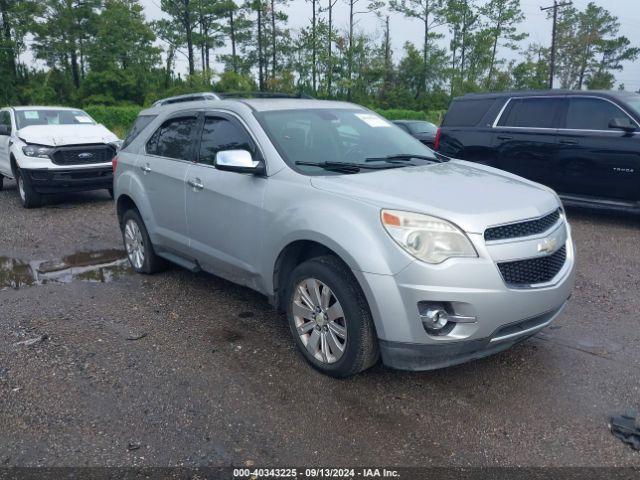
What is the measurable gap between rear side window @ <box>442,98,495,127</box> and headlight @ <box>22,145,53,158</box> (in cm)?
679

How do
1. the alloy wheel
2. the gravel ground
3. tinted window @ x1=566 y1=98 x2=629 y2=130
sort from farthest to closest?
tinted window @ x1=566 y1=98 x2=629 y2=130 → the alloy wheel → the gravel ground

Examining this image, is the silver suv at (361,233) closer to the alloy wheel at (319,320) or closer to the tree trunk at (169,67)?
the alloy wheel at (319,320)

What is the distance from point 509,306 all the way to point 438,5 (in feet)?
174

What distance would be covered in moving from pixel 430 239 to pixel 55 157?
8.52 metres

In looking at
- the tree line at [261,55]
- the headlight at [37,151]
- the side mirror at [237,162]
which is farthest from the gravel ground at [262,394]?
the tree line at [261,55]

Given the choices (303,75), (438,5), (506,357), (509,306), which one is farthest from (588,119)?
(438,5)

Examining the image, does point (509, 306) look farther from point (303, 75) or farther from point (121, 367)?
point (303, 75)

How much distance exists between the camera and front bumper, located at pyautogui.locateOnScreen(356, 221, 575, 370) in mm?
3070

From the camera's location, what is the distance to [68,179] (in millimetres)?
9875

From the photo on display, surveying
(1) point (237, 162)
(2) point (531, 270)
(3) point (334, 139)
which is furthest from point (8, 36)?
(2) point (531, 270)

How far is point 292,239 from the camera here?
3.70m

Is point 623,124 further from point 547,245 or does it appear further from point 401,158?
point 547,245

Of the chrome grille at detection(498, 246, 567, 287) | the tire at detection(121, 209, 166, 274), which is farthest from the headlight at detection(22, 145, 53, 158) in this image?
the chrome grille at detection(498, 246, 567, 287)

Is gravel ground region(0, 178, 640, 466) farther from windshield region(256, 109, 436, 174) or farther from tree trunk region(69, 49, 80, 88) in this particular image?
tree trunk region(69, 49, 80, 88)
